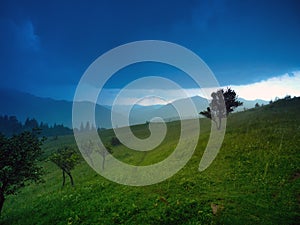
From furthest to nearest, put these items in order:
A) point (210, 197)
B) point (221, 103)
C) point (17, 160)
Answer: point (221, 103) < point (17, 160) < point (210, 197)

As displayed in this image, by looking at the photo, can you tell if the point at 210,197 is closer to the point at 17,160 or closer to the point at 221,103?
the point at 17,160

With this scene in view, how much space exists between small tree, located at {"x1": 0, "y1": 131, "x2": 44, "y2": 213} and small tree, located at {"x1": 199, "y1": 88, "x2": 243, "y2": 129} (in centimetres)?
3759

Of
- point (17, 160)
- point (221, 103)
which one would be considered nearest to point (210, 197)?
point (17, 160)

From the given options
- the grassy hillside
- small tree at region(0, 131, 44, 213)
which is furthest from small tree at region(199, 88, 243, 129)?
small tree at region(0, 131, 44, 213)

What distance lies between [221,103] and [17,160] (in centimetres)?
4083

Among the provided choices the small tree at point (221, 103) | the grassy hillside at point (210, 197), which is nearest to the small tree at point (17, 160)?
the grassy hillside at point (210, 197)

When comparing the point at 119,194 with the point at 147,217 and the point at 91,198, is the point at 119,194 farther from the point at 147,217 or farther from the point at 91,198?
the point at 147,217

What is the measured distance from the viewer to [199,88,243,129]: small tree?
161 feet

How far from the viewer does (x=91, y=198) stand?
82.3ft

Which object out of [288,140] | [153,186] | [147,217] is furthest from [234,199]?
[288,140]

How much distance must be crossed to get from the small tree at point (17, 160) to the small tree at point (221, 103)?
123 ft

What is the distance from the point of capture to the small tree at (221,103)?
161ft

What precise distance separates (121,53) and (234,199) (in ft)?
54.7

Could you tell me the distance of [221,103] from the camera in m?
49.2
